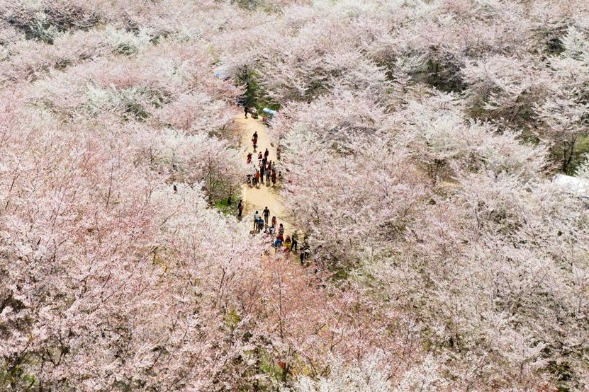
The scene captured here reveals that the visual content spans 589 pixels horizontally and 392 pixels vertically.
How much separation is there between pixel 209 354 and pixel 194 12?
2361 inches

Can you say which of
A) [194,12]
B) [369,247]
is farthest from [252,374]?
[194,12]

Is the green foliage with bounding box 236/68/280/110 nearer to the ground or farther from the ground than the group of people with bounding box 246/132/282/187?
farther from the ground

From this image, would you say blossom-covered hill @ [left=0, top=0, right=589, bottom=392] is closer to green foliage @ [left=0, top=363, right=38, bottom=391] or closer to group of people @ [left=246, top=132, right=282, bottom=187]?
green foliage @ [left=0, top=363, right=38, bottom=391]

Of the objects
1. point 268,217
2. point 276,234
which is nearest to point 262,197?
point 268,217

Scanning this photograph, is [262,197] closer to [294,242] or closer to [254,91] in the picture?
[294,242]

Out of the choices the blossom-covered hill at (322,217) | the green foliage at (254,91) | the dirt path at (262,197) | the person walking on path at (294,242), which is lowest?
the dirt path at (262,197)

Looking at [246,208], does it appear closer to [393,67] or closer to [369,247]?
[369,247]

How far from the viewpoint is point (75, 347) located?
959 cm

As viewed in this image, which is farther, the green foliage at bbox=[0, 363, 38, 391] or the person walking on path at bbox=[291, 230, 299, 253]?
the person walking on path at bbox=[291, 230, 299, 253]

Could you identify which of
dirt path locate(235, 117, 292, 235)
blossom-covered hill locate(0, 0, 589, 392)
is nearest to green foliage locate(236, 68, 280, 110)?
blossom-covered hill locate(0, 0, 589, 392)

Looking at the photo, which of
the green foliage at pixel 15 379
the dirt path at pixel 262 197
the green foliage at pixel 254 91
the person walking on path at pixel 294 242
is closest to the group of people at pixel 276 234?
the person walking on path at pixel 294 242

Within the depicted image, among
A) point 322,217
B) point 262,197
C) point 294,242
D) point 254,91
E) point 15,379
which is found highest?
point 15,379

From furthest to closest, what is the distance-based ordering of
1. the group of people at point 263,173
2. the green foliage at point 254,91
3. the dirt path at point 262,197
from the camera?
the green foliage at point 254,91
the group of people at point 263,173
the dirt path at point 262,197

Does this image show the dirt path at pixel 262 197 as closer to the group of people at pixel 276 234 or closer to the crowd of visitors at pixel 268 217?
the crowd of visitors at pixel 268 217
